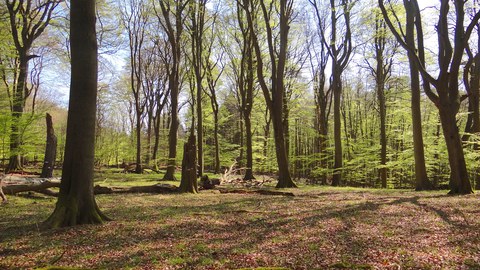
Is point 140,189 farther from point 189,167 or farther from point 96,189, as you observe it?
point 189,167

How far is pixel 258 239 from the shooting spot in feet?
16.8

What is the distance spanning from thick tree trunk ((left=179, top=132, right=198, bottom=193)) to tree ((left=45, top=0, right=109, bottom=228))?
600cm

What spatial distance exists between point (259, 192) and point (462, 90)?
20391mm

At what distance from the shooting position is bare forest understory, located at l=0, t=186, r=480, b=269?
403 centimetres

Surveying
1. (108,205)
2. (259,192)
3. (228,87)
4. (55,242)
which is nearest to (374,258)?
(55,242)

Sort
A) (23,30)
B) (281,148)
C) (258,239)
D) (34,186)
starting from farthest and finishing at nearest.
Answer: (23,30) → (281,148) → (34,186) → (258,239)

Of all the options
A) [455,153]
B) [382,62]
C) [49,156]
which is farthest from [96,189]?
[382,62]

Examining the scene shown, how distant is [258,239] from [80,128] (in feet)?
12.4

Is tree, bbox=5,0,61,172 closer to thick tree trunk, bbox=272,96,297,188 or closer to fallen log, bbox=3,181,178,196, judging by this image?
fallen log, bbox=3,181,178,196

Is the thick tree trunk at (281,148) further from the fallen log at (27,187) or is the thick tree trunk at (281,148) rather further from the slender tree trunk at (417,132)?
the fallen log at (27,187)

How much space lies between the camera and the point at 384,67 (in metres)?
22.2

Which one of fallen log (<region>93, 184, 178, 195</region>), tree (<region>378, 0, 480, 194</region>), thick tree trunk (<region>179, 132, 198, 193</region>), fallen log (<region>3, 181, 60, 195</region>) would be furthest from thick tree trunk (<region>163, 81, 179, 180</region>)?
tree (<region>378, 0, 480, 194</region>)

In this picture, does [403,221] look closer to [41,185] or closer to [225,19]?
[41,185]

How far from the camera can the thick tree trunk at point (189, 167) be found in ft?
40.7
